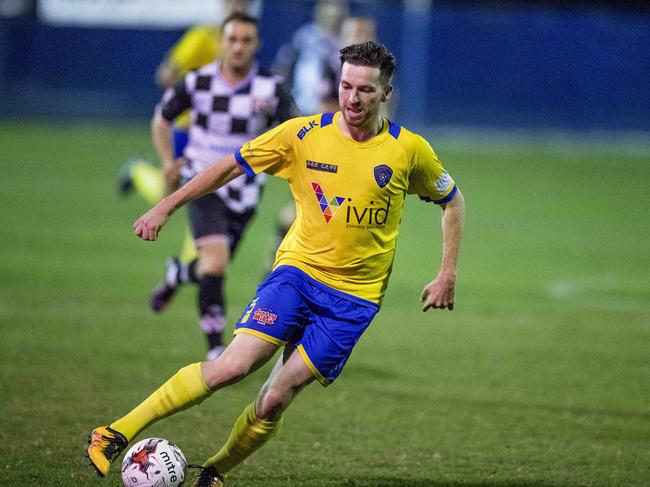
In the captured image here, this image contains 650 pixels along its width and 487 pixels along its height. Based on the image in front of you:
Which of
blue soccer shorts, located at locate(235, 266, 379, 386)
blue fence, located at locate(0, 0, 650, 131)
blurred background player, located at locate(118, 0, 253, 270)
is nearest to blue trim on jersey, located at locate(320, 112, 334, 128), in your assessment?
blue soccer shorts, located at locate(235, 266, 379, 386)

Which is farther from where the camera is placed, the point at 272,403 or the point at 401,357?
the point at 401,357

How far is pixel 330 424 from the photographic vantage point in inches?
268

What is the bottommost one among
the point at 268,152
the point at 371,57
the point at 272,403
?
the point at 272,403

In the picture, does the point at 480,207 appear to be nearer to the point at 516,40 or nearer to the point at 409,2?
the point at 516,40

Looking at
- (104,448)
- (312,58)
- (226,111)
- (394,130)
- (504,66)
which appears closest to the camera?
(104,448)

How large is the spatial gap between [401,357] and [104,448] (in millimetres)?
4044

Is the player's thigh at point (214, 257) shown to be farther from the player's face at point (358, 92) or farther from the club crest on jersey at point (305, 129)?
the player's face at point (358, 92)

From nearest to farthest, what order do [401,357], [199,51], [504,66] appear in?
[401,357]
[199,51]
[504,66]

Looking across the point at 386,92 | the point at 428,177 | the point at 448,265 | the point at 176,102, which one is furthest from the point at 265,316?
the point at 176,102

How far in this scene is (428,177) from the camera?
5492 mm

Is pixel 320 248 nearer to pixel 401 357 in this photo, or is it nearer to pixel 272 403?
pixel 272 403

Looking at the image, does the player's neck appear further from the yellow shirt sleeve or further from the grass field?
the yellow shirt sleeve

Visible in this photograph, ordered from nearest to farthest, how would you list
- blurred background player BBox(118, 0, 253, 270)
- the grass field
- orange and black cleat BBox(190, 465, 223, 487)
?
orange and black cleat BBox(190, 465, 223, 487)
the grass field
blurred background player BBox(118, 0, 253, 270)

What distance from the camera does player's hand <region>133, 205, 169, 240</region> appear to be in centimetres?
515
